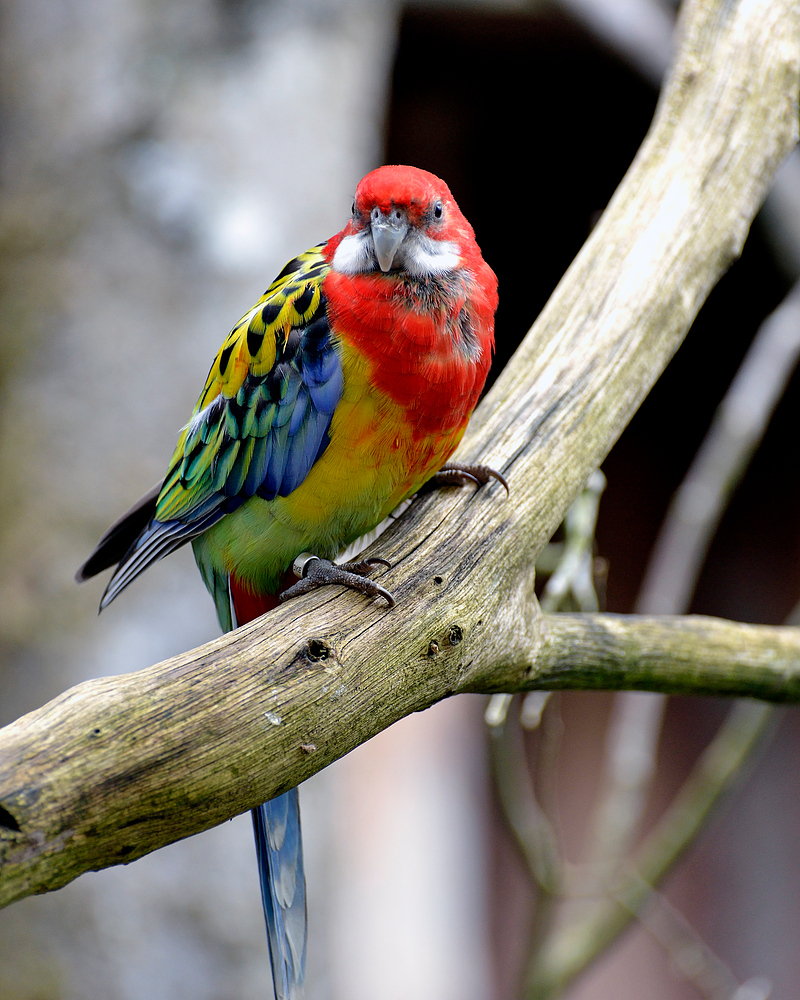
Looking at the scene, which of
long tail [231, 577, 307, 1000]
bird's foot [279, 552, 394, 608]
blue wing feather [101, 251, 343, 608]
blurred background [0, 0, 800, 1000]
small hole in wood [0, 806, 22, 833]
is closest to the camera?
small hole in wood [0, 806, 22, 833]

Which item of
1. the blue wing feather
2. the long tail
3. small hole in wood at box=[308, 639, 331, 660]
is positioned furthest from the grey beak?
the long tail

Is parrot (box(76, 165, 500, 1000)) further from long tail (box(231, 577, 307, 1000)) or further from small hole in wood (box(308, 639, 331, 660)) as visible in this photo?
small hole in wood (box(308, 639, 331, 660))

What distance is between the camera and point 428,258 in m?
1.99

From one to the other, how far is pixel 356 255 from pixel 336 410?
0.36m

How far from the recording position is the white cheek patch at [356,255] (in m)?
1.97

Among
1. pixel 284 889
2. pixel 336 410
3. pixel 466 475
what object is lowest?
pixel 284 889

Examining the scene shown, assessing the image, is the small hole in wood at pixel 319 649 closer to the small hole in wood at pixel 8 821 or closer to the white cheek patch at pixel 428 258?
the small hole in wood at pixel 8 821

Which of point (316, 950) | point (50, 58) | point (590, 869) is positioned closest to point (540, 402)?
point (590, 869)

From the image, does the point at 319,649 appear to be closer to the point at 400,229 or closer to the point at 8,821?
the point at 8,821

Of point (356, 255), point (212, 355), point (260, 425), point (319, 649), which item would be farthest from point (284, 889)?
point (212, 355)

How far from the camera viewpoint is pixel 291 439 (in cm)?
205

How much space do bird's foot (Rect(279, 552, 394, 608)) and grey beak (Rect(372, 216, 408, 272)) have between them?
662mm

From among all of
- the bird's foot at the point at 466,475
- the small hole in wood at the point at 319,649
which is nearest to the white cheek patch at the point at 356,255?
the bird's foot at the point at 466,475

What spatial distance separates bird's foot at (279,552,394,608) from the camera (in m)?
1.71
